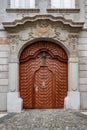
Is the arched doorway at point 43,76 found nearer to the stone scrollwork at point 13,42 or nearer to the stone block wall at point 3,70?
the stone scrollwork at point 13,42

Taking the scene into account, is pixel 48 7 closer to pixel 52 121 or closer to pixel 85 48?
pixel 85 48

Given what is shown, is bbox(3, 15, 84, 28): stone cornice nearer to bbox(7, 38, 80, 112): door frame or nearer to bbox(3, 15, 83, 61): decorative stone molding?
bbox(3, 15, 83, 61): decorative stone molding

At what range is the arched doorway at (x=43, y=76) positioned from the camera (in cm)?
1057

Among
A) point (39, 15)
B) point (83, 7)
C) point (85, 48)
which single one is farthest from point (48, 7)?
point (85, 48)

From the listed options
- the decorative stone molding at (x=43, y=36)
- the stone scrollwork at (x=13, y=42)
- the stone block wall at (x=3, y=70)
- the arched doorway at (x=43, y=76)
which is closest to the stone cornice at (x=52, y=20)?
the decorative stone molding at (x=43, y=36)

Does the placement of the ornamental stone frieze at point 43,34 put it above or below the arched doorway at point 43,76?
above

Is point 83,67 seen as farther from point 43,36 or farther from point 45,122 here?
point 45,122

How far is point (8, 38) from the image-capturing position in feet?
34.0

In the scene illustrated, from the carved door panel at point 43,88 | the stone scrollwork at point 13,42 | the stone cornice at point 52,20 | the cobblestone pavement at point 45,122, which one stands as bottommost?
the cobblestone pavement at point 45,122

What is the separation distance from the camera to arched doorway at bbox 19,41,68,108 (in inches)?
416

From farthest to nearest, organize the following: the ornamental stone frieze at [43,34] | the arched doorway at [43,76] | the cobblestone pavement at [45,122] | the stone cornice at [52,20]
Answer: the arched doorway at [43,76] → the ornamental stone frieze at [43,34] → the stone cornice at [52,20] → the cobblestone pavement at [45,122]

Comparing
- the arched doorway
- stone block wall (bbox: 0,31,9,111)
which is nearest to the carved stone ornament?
stone block wall (bbox: 0,31,9,111)

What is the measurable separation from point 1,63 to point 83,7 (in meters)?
3.85

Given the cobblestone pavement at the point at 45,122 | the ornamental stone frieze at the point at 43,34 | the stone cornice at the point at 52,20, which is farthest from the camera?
the ornamental stone frieze at the point at 43,34
